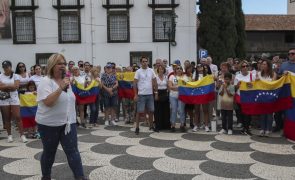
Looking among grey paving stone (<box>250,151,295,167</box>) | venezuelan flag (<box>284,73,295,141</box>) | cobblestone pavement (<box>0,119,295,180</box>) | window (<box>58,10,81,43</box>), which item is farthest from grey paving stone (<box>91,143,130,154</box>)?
window (<box>58,10,81,43</box>)

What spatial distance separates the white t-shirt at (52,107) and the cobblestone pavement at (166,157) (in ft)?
4.44

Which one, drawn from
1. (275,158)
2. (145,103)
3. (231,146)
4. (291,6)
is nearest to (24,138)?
(145,103)

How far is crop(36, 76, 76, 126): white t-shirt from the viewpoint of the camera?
498cm

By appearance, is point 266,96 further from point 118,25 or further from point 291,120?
point 118,25

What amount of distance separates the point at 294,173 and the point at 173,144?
283 cm

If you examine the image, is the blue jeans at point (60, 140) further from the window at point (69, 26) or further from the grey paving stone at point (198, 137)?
the window at point (69, 26)

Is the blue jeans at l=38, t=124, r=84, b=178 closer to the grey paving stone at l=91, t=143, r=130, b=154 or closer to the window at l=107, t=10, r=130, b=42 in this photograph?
the grey paving stone at l=91, t=143, r=130, b=154

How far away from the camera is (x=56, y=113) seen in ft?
16.6

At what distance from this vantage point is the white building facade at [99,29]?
29516mm

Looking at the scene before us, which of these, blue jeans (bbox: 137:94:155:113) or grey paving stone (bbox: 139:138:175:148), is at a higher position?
blue jeans (bbox: 137:94:155:113)

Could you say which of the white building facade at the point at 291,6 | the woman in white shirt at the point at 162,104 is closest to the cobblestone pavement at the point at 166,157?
the woman in white shirt at the point at 162,104

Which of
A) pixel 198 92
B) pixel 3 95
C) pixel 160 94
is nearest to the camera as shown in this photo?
pixel 3 95

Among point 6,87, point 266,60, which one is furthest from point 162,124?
point 6,87

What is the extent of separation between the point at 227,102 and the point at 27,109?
5018 millimetres
